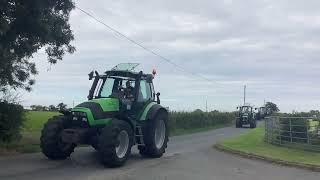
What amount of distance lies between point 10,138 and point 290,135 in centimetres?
1250

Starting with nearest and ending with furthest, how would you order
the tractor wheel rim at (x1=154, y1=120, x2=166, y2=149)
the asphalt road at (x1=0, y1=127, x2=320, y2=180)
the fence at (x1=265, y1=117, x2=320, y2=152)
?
the asphalt road at (x1=0, y1=127, x2=320, y2=180) < the tractor wheel rim at (x1=154, y1=120, x2=166, y2=149) < the fence at (x1=265, y1=117, x2=320, y2=152)

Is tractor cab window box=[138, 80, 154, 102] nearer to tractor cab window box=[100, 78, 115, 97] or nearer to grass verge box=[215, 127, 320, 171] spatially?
tractor cab window box=[100, 78, 115, 97]

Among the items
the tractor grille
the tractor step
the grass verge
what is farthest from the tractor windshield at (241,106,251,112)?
the tractor grille

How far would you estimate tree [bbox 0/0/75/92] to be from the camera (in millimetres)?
16234

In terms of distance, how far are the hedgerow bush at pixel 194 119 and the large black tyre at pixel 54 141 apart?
2609 cm

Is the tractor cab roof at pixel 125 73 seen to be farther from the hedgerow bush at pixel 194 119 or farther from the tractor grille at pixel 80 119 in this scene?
the hedgerow bush at pixel 194 119

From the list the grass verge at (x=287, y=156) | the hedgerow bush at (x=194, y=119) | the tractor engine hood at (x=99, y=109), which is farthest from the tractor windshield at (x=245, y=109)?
the tractor engine hood at (x=99, y=109)

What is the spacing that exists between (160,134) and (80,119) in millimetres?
4031

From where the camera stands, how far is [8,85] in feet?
68.9

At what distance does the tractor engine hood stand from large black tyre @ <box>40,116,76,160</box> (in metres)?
0.67

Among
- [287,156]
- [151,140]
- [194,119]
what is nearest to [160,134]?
[151,140]

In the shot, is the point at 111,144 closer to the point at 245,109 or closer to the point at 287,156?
the point at 287,156

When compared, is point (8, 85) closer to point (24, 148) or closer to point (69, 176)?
point (24, 148)

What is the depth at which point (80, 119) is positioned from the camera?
56.0ft
